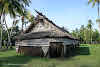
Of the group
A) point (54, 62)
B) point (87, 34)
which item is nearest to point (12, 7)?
point (54, 62)

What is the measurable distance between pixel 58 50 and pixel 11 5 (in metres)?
11.4

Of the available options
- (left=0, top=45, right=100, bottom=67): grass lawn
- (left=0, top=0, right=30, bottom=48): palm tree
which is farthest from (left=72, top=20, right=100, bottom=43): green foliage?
(left=0, top=45, right=100, bottom=67): grass lawn

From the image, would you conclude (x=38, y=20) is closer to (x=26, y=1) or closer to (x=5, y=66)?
(x=26, y=1)

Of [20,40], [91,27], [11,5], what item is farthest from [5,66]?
[91,27]

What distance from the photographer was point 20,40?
18844mm

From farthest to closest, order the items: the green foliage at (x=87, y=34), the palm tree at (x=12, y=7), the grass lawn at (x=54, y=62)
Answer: the green foliage at (x=87, y=34) → the palm tree at (x=12, y=7) → the grass lawn at (x=54, y=62)

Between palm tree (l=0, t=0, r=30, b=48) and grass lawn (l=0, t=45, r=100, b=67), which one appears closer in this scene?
grass lawn (l=0, t=45, r=100, b=67)

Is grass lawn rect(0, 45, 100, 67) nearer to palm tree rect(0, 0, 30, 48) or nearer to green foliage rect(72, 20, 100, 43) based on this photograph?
palm tree rect(0, 0, 30, 48)

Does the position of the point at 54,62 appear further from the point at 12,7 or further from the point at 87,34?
the point at 87,34

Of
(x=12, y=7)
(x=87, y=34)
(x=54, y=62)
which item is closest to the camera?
(x=54, y=62)

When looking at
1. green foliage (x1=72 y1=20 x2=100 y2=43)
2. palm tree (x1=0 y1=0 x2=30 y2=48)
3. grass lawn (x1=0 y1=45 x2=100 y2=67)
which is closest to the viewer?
grass lawn (x1=0 y1=45 x2=100 y2=67)

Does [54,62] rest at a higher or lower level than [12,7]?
lower

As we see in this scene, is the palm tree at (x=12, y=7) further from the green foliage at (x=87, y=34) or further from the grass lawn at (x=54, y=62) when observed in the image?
the green foliage at (x=87, y=34)

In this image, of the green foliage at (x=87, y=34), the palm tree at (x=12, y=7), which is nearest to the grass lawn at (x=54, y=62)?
the palm tree at (x=12, y=7)
